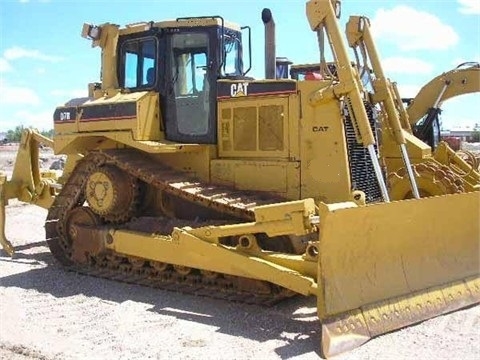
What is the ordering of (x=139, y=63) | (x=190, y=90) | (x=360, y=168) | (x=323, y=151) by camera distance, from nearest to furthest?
(x=323, y=151) < (x=360, y=168) < (x=190, y=90) < (x=139, y=63)

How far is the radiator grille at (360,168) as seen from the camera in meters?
6.36

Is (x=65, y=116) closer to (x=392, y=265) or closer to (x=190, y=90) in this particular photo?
(x=190, y=90)

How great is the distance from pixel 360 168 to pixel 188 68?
2482mm

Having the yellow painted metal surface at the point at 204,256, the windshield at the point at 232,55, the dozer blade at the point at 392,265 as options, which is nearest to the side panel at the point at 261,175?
the yellow painted metal surface at the point at 204,256

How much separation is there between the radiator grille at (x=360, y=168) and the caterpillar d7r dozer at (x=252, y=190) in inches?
0.9

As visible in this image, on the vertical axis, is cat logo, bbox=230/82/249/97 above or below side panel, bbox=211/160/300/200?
above

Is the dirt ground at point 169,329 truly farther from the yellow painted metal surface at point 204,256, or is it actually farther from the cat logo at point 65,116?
the cat logo at point 65,116

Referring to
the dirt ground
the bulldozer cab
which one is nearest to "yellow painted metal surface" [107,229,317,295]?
the dirt ground

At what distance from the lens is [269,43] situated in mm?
7152

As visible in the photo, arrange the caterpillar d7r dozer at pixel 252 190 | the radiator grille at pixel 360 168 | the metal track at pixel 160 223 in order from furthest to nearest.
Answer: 1. the radiator grille at pixel 360 168
2. the metal track at pixel 160 223
3. the caterpillar d7r dozer at pixel 252 190

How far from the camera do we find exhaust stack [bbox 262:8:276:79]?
704 cm

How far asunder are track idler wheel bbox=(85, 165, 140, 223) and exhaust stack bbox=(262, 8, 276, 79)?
84.6 inches

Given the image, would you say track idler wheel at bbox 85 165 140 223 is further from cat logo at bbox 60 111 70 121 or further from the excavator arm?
the excavator arm

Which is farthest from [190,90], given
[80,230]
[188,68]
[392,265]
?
[392,265]
